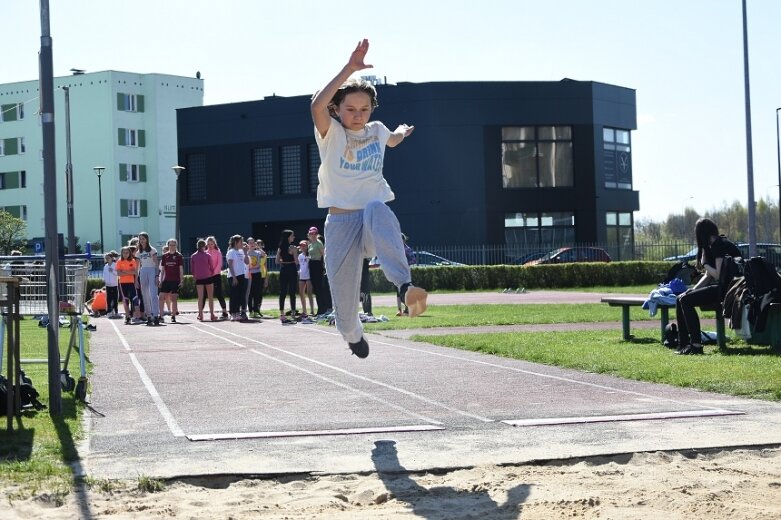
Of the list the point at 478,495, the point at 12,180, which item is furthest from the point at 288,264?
the point at 12,180

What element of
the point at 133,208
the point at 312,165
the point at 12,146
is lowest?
the point at 133,208

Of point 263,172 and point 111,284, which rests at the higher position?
point 263,172

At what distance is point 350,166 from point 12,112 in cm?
8305

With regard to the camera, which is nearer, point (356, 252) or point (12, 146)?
point (356, 252)

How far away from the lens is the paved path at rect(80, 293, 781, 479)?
671 centimetres

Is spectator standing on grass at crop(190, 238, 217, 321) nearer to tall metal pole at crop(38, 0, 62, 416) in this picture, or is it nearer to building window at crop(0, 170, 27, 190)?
tall metal pole at crop(38, 0, 62, 416)

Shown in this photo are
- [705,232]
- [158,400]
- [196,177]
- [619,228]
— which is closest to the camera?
[158,400]

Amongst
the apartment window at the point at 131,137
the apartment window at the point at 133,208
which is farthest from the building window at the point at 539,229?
the apartment window at the point at 131,137

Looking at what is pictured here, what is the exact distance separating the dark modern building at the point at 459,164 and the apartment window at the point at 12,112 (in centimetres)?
3043

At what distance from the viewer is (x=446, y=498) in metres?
5.66

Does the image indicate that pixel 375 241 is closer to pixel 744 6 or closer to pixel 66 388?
pixel 66 388

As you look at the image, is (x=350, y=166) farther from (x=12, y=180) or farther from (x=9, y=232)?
(x=12, y=180)

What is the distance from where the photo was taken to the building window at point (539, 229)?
55.0 meters

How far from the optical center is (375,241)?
24.7ft
